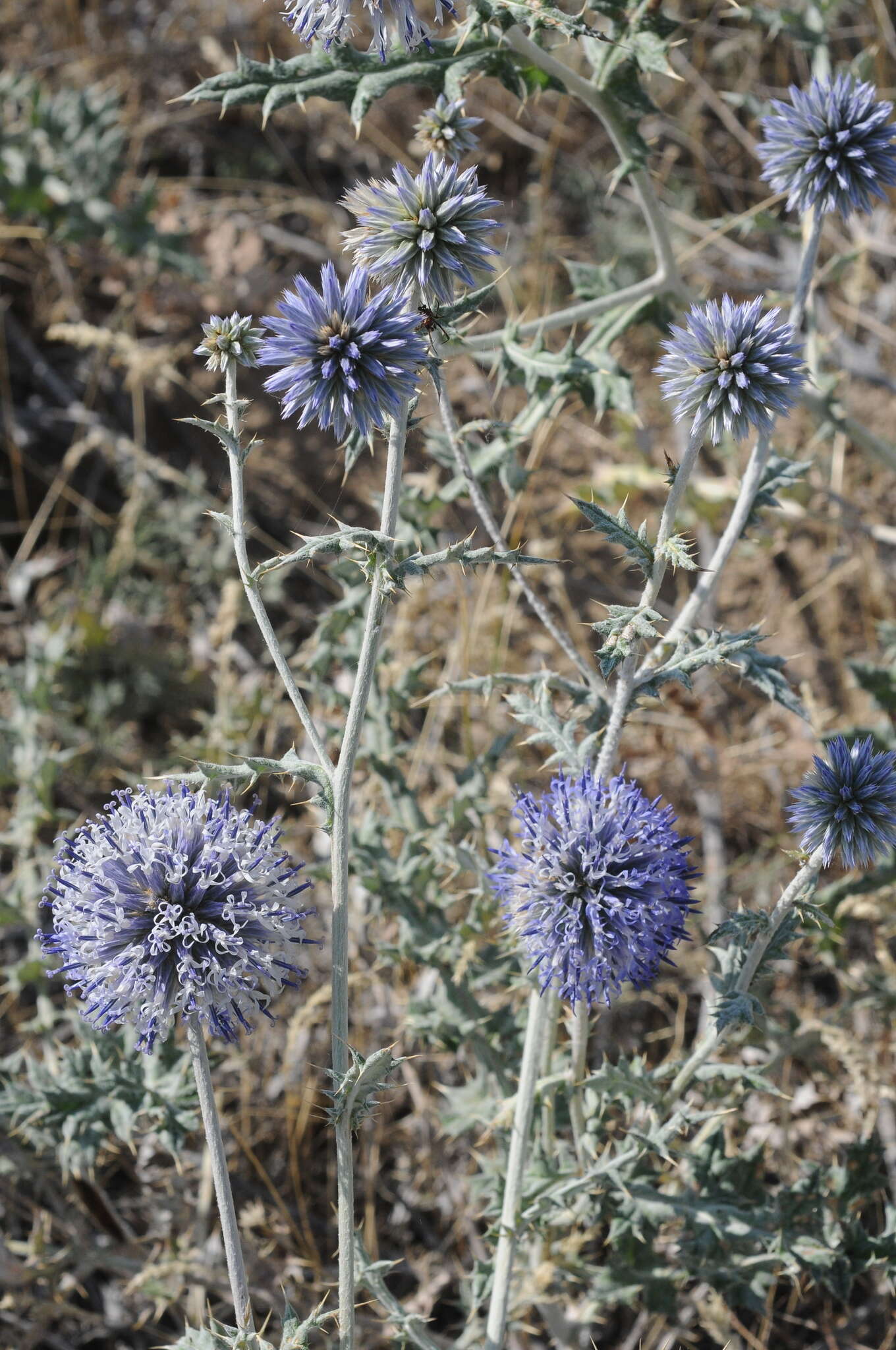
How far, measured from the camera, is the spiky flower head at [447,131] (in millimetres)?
2832

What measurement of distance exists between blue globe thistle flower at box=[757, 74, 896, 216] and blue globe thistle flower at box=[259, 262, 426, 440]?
141 centimetres

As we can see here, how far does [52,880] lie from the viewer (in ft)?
8.16

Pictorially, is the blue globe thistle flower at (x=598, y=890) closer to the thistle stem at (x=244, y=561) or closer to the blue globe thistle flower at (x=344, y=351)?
the thistle stem at (x=244, y=561)

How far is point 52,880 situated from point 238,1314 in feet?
3.04

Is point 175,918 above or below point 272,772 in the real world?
below

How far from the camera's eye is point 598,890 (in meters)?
2.42

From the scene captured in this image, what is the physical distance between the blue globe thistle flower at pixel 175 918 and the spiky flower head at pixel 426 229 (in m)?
1.13

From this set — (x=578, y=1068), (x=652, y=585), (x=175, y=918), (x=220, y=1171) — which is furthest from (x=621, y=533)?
(x=220, y=1171)

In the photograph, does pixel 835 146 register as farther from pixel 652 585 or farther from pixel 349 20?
pixel 652 585

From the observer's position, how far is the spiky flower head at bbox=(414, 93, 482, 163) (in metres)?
2.83

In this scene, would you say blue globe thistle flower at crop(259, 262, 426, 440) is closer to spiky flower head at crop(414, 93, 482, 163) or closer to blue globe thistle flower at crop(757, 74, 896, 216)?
spiky flower head at crop(414, 93, 482, 163)

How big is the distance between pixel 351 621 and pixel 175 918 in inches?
61.4

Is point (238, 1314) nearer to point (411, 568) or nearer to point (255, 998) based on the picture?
point (255, 998)

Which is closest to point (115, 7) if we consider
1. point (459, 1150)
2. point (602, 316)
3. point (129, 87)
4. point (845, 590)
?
point (129, 87)
